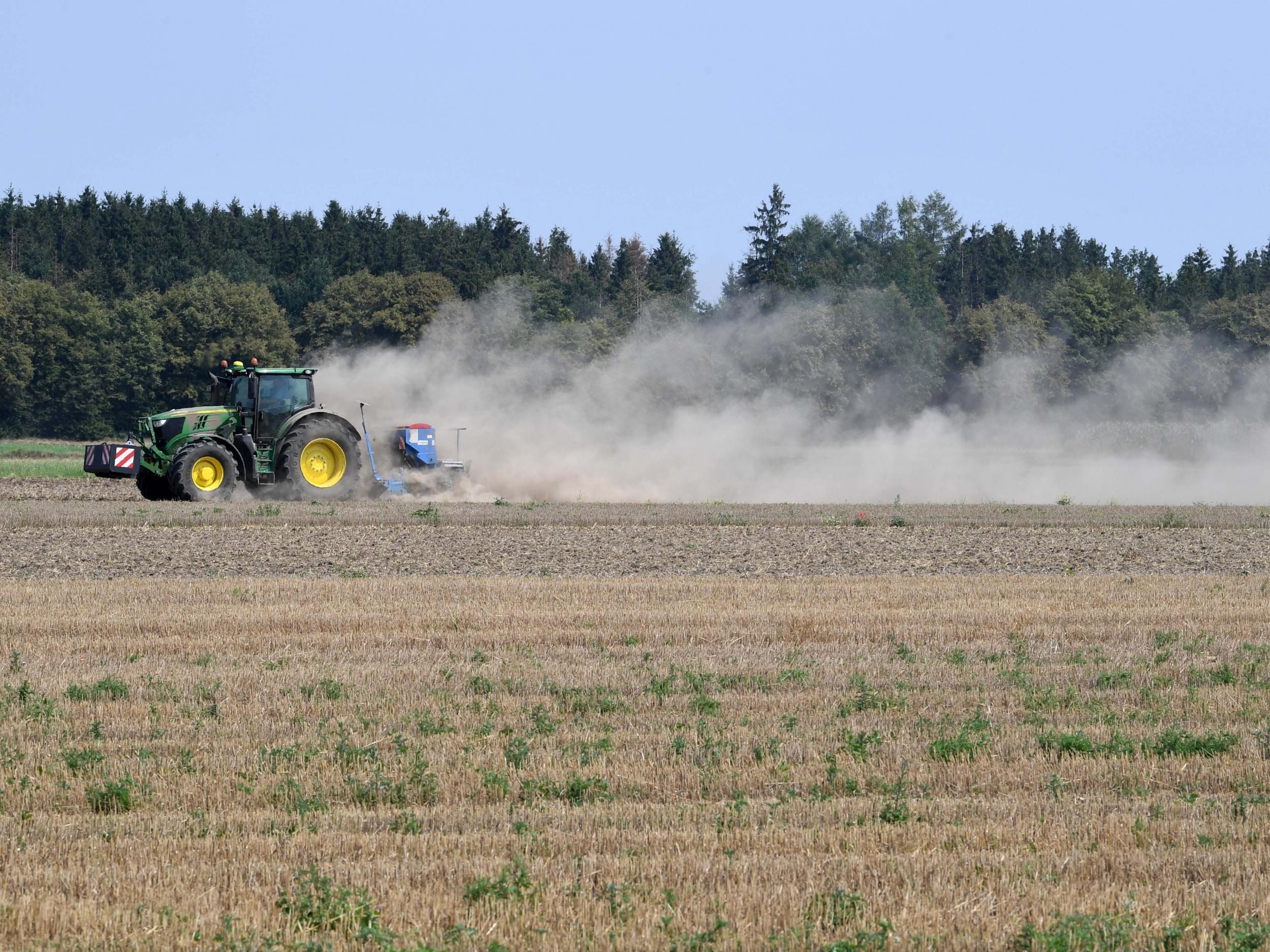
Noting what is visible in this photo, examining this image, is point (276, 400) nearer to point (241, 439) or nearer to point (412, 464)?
point (241, 439)

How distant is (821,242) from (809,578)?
101676mm

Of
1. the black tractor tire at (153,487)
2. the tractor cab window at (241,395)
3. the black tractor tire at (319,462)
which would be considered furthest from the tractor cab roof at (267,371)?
the black tractor tire at (153,487)

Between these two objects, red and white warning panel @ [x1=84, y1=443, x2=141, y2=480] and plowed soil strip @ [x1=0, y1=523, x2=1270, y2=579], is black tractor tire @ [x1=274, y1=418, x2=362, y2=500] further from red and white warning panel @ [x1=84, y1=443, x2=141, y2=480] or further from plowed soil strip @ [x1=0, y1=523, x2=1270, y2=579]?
plowed soil strip @ [x1=0, y1=523, x2=1270, y2=579]

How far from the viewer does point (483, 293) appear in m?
87.6

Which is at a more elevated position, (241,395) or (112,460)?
(241,395)

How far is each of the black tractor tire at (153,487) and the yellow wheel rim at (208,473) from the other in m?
1.75

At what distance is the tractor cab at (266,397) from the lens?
2973 cm

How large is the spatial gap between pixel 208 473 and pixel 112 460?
7.09ft

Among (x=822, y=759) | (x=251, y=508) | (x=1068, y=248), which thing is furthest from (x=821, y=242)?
(x=822, y=759)

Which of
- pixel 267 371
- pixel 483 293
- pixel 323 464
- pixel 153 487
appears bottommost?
pixel 153 487

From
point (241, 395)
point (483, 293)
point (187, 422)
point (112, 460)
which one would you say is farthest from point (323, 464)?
point (483, 293)

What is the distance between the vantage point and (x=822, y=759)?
29.6 ft

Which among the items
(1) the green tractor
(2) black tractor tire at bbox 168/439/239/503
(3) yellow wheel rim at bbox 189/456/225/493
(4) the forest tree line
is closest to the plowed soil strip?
(2) black tractor tire at bbox 168/439/239/503

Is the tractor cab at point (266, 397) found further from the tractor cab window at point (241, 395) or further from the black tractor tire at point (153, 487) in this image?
the black tractor tire at point (153, 487)
